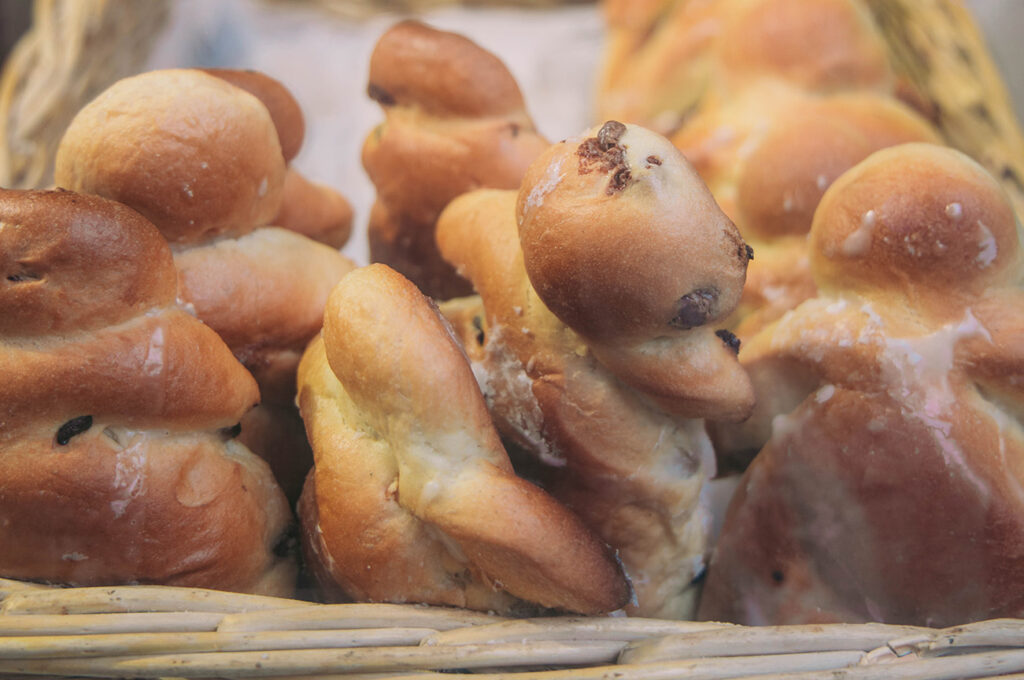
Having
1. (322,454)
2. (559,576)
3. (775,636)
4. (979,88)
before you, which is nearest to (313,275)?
(322,454)

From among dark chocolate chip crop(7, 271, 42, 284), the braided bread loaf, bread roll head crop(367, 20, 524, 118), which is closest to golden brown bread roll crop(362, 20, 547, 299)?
bread roll head crop(367, 20, 524, 118)

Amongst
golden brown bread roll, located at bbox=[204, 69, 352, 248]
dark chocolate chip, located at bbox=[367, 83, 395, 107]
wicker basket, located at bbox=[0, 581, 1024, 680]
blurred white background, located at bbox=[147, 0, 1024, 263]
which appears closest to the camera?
wicker basket, located at bbox=[0, 581, 1024, 680]

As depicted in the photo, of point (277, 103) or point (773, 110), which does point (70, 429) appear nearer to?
point (277, 103)

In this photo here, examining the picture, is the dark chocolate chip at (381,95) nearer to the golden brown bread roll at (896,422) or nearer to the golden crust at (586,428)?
the golden crust at (586,428)

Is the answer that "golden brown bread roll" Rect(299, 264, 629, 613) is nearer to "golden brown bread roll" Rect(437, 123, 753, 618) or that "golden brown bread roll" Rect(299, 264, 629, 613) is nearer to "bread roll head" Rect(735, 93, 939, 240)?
"golden brown bread roll" Rect(437, 123, 753, 618)

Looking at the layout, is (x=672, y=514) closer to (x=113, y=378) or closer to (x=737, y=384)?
(x=737, y=384)
